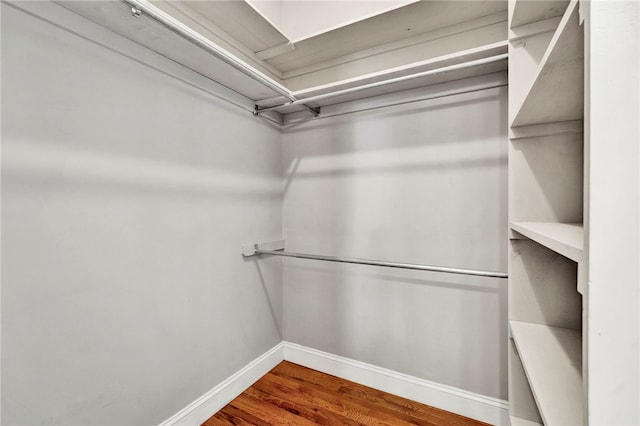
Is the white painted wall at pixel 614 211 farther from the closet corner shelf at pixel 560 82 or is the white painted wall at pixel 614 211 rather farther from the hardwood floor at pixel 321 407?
the hardwood floor at pixel 321 407

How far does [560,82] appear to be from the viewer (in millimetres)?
807

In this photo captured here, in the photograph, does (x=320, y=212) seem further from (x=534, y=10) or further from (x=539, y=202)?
(x=534, y=10)

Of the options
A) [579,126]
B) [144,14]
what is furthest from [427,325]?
[144,14]

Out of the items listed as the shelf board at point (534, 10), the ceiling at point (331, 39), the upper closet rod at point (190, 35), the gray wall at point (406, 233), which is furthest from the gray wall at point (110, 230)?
the shelf board at point (534, 10)

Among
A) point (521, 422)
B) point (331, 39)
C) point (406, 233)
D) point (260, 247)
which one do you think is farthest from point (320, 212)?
point (521, 422)

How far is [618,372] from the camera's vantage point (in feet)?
1.37

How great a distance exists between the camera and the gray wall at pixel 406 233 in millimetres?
1697

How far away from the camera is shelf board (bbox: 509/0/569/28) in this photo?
1.06 metres

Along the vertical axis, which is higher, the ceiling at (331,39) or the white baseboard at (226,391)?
the ceiling at (331,39)

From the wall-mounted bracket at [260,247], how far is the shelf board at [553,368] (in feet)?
5.10

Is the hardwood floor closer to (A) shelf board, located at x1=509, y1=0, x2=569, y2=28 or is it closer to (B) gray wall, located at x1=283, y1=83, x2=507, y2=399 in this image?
(B) gray wall, located at x1=283, y1=83, x2=507, y2=399

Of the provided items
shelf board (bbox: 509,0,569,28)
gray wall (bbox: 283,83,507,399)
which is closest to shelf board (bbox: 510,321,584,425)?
gray wall (bbox: 283,83,507,399)

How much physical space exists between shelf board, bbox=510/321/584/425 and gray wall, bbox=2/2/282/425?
5.21ft

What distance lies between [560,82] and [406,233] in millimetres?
1224
